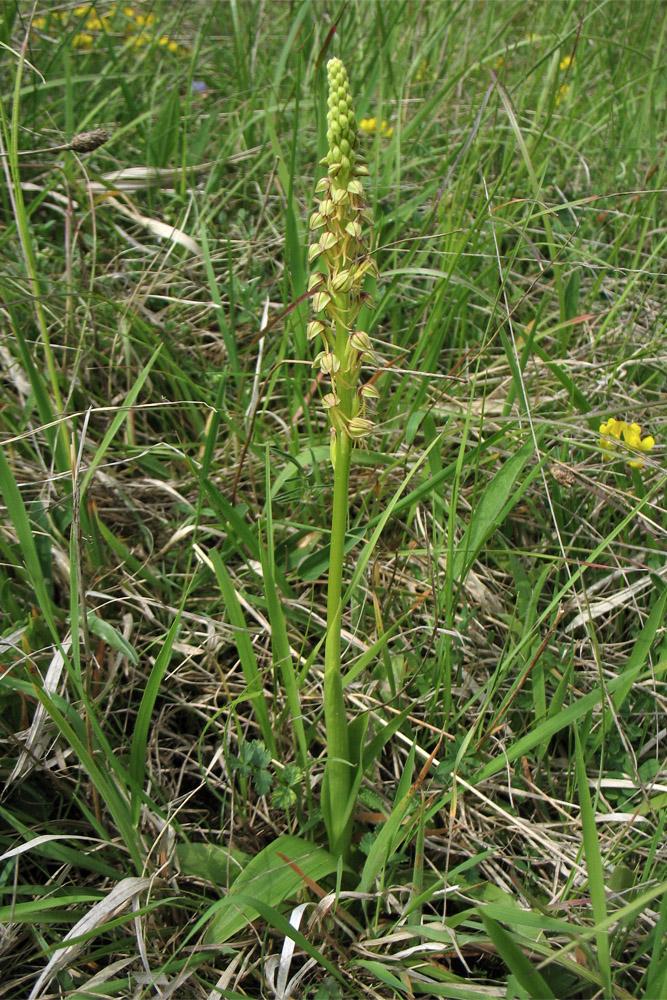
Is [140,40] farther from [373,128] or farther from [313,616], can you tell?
[313,616]

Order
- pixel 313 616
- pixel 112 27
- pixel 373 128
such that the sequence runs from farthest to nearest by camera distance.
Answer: pixel 112 27, pixel 373 128, pixel 313 616

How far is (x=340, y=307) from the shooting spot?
1293 mm

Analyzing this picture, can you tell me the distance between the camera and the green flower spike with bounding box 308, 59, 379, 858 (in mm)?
1170

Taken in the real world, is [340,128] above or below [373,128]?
above

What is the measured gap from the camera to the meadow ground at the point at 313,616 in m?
1.47

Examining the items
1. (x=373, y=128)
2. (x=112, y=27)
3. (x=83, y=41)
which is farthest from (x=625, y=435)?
(x=112, y=27)

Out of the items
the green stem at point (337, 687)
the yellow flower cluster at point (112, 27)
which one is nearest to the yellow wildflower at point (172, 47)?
the yellow flower cluster at point (112, 27)

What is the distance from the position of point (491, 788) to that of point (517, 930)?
0.38m

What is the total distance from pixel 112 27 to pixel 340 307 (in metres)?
3.93

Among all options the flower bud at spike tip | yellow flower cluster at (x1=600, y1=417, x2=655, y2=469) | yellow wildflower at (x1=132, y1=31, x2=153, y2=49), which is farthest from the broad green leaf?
yellow wildflower at (x1=132, y1=31, x2=153, y2=49)

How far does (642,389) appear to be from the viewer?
256 cm

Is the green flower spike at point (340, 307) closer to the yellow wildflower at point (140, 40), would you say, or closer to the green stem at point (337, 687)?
the green stem at point (337, 687)

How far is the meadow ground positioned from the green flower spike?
11cm

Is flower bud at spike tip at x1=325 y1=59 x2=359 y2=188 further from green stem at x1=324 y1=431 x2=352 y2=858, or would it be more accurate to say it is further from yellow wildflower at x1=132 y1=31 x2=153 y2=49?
yellow wildflower at x1=132 y1=31 x2=153 y2=49
